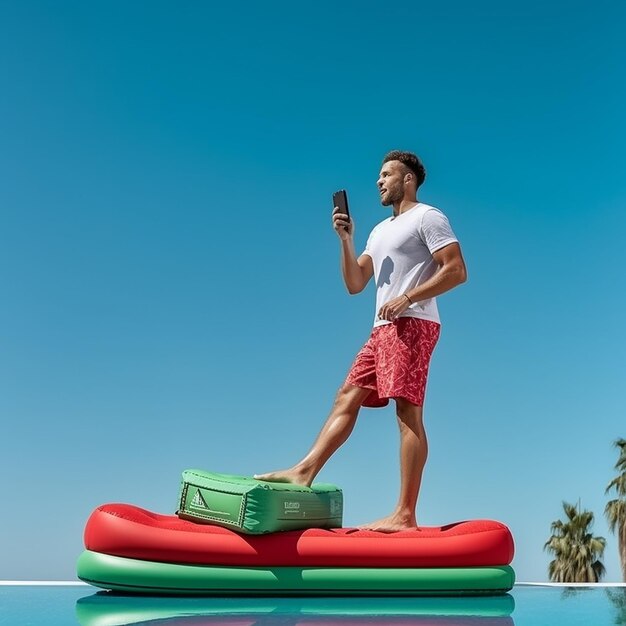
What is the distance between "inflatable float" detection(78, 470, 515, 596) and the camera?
4.96 m

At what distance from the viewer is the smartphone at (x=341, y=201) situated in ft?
20.0

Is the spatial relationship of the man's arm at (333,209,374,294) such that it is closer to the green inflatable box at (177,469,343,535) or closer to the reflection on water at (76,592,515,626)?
the green inflatable box at (177,469,343,535)

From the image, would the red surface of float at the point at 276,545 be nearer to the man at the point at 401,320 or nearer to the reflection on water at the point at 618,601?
the man at the point at 401,320

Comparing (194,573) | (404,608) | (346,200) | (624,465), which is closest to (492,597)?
(404,608)

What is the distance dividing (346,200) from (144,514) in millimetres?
2606

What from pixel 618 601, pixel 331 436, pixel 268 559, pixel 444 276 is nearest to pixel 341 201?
pixel 444 276

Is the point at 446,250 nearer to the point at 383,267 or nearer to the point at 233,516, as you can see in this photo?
the point at 383,267

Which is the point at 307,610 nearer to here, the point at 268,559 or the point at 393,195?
the point at 268,559

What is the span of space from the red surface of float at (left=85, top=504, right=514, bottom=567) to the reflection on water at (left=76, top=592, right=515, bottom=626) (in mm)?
225

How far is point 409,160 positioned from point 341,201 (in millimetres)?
592

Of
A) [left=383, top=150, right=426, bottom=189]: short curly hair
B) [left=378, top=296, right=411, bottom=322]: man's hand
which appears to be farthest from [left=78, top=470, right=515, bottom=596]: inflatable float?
[left=383, top=150, right=426, bottom=189]: short curly hair

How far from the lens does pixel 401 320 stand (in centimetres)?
559

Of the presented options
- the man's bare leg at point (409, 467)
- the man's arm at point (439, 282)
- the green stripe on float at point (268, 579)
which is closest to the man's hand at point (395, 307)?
the man's arm at point (439, 282)

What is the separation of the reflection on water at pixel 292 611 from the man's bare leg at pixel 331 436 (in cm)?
89
